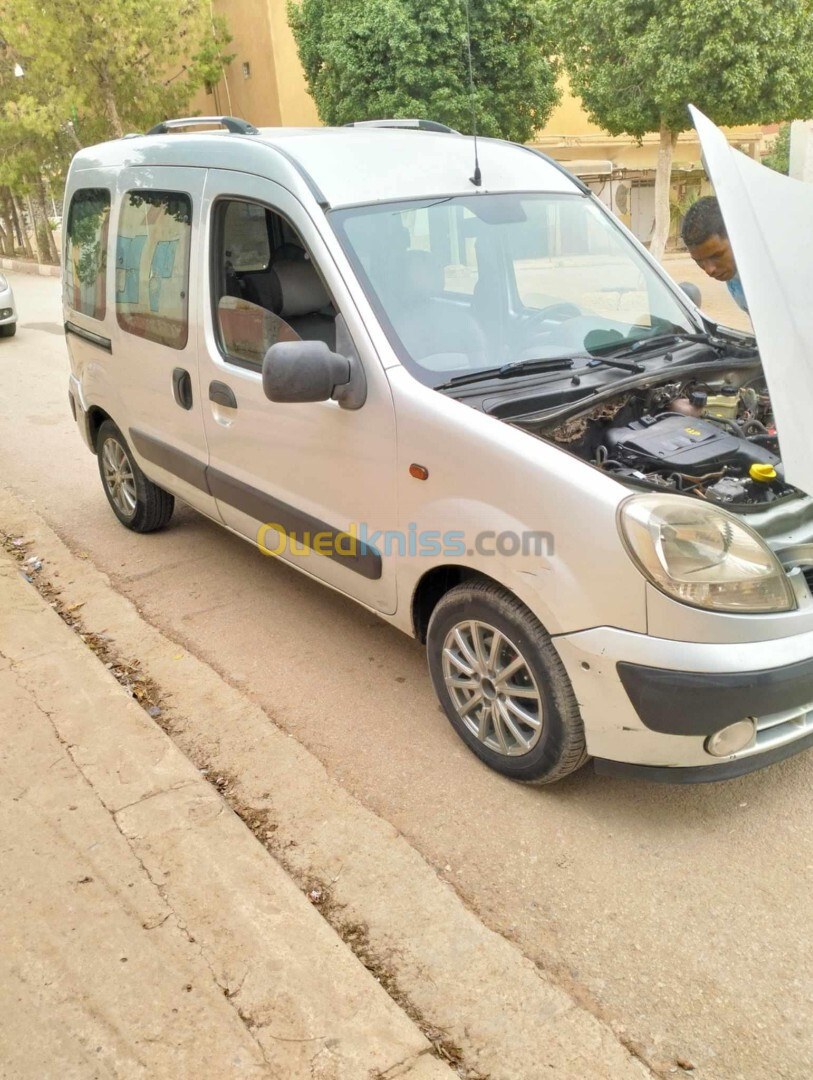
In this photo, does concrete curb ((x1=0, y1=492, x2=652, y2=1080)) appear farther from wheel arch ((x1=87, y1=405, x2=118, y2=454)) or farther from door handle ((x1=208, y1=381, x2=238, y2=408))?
wheel arch ((x1=87, y1=405, x2=118, y2=454))

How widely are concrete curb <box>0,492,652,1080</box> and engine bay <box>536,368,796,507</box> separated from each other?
4.31 feet

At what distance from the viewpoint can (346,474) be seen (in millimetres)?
3320

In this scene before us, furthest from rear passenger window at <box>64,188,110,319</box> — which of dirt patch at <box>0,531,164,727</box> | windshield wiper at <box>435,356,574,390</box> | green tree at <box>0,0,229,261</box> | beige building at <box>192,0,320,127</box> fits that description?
beige building at <box>192,0,320,127</box>

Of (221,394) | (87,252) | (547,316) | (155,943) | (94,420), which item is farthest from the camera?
(94,420)

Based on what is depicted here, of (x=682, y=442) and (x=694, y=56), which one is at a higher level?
(x=694, y=56)

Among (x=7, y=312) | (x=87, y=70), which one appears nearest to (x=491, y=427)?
(x=7, y=312)

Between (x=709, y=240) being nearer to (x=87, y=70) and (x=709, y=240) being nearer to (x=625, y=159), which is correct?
(x=87, y=70)

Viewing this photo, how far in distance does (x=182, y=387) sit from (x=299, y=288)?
85 centimetres

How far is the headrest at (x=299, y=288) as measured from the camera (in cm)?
345

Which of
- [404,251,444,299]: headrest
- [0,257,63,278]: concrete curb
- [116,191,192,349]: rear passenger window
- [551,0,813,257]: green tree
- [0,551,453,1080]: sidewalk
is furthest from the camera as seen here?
[0,257,63,278]: concrete curb

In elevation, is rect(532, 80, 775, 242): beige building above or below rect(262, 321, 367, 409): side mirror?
above

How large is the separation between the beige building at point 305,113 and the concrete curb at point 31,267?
8.32m

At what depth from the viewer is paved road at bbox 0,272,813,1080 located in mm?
2246

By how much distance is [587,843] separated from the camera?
2.82 m
